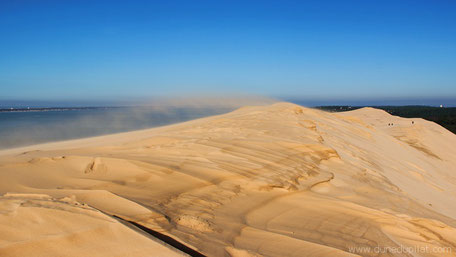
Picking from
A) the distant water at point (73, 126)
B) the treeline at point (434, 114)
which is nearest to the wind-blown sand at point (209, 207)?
the distant water at point (73, 126)

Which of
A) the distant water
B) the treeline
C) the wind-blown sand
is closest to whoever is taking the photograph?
the wind-blown sand

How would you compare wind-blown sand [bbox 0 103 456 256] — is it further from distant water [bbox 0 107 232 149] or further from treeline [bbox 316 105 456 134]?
treeline [bbox 316 105 456 134]

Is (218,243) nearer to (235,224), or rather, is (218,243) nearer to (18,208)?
(235,224)

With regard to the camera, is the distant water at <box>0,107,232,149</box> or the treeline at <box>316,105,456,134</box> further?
the treeline at <box>316,105,456,134</box>

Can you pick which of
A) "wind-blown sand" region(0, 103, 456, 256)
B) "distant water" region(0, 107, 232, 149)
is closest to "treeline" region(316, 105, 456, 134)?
"distant water" region(0, 107, 232, 149)

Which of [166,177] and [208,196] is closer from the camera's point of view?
[208,196]

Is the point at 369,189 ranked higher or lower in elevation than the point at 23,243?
lower

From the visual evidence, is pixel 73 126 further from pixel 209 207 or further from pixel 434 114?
pixel 434 114

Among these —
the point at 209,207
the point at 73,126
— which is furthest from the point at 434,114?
the point at 209,207

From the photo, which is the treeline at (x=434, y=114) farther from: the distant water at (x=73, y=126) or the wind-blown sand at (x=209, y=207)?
the wind-blown sand at (x=209, y=207)

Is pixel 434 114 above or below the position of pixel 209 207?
below

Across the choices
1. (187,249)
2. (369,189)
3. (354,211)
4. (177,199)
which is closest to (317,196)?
(354,211)
